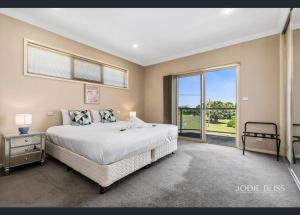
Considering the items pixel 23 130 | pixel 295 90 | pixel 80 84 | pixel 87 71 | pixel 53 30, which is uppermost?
pixel 53 30

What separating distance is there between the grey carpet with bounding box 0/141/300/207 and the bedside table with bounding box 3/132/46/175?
0.53 feet

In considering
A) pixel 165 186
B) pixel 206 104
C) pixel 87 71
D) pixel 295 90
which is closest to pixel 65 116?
pixel 87 71

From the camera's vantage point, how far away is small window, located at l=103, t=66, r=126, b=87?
454 cm

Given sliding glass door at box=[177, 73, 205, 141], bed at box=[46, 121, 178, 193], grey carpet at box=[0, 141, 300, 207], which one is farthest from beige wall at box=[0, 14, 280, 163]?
grey carpet at box=[0, 141, 300, 207]

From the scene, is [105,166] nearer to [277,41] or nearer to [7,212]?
[7,212]

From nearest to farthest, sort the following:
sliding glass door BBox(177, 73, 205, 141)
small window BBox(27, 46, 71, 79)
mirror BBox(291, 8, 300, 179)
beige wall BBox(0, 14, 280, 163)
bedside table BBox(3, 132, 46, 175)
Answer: bedside table BBox(3, 132, 46, 175) → mirror BBox(291, 8, 300, 179) → beige wall BBox(0, 14, 280, 163) → small window BBox(27, 46, 71, 79) → sliding glass door BBox(177, 73, 205, 141)

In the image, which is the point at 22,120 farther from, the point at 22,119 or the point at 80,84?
the point at 80,84

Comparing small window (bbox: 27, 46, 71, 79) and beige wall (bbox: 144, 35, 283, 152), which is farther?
beige wall (bbox: 144, 35, 283, 152)

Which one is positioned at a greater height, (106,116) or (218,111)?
(218,111)

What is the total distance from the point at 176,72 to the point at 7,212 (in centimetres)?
486

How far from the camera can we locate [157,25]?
3.21 m

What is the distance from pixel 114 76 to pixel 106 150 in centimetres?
344

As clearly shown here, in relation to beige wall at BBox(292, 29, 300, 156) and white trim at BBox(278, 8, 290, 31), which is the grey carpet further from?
white trim at BBox(278, 8, 290, 31)

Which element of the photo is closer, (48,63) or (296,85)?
(296,85)
